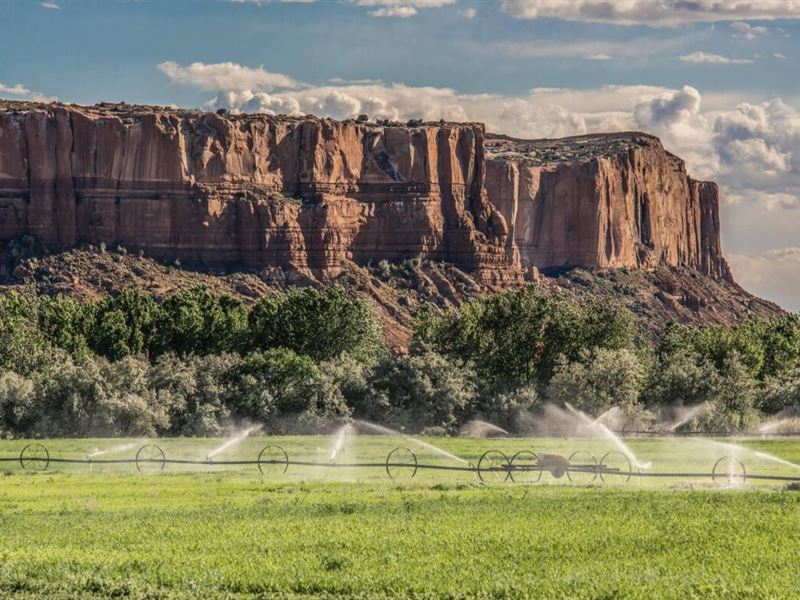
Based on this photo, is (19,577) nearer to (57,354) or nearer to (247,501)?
(247,501)

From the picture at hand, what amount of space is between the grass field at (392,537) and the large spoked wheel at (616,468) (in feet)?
3.35

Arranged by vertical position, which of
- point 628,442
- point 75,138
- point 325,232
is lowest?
point 628,442

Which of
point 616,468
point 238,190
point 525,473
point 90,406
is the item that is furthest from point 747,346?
point 238,190

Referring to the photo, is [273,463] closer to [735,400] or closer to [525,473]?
[525,473]

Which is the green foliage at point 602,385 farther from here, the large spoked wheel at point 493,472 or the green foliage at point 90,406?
the large spoked wheel at point 493,472

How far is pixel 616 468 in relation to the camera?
5362 cm

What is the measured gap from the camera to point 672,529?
111ft

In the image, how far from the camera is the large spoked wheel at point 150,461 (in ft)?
184

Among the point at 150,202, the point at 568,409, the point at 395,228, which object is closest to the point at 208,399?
the point at 568,409

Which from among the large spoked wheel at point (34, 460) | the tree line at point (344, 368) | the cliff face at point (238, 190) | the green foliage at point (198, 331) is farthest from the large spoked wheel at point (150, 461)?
the cliff face at point (238, 190)

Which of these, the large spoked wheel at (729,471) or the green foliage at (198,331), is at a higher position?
the green foliage at (198,331)

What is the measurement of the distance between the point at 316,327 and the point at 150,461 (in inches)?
1736

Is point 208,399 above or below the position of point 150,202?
below

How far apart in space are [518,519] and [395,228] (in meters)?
155
